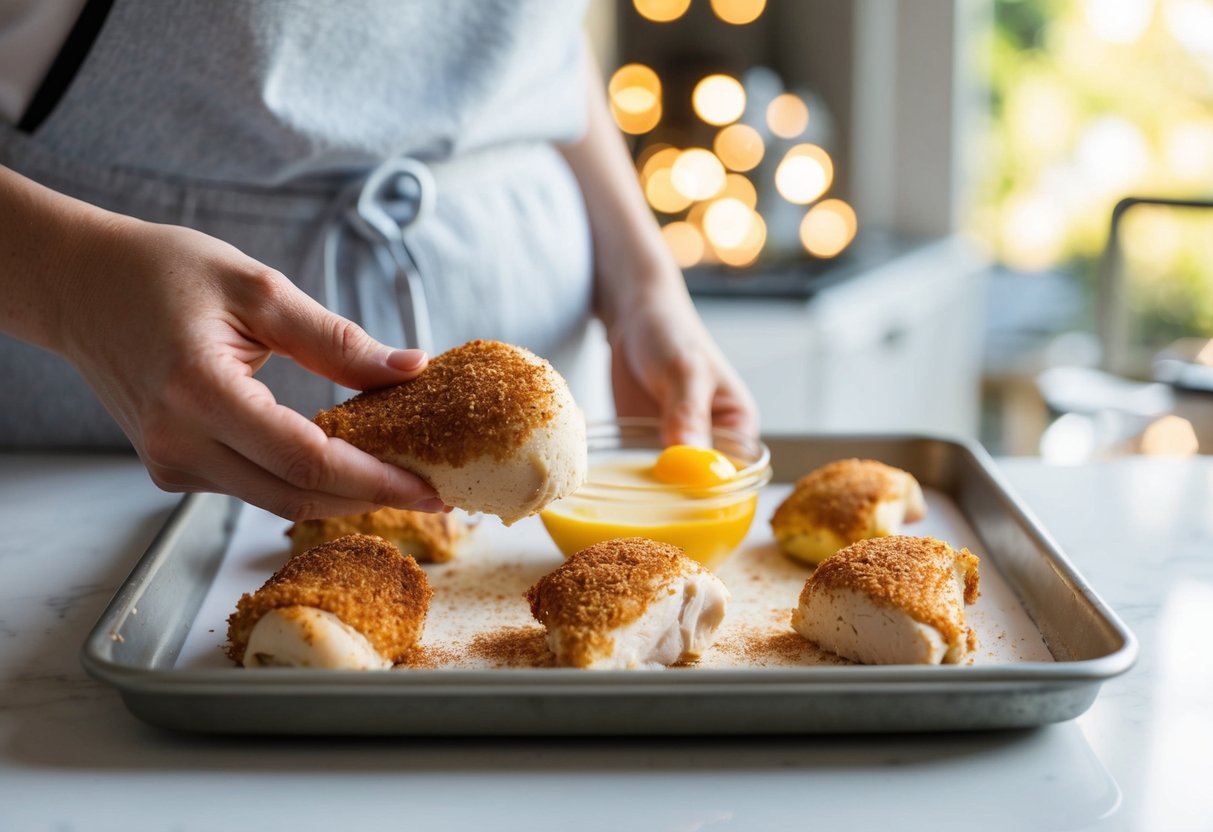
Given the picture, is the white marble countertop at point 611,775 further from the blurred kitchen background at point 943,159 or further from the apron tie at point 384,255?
the blurred kitchen background at point 943,159

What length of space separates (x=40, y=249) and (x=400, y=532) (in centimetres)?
44

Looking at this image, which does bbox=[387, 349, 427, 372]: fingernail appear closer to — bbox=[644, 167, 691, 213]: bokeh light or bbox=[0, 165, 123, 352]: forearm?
bbox=[0, 165, 123, 352]: forearm

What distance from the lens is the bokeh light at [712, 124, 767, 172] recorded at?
3852 mm

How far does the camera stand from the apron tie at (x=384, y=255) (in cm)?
140

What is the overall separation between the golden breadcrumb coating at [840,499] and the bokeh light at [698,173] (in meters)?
2.71

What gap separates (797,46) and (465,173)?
9.35 feet

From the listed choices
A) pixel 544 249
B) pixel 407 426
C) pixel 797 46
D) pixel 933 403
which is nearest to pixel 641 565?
pixel 407 426

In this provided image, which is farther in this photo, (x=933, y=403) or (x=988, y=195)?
(x=988, y=195)

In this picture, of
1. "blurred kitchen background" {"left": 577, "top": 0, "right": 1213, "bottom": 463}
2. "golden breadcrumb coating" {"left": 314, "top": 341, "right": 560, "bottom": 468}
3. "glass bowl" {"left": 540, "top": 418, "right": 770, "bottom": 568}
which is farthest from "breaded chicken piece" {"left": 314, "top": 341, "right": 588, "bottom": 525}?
"blurred kitchen background" {"left": 577, "top": 0, "right": 1213, "bottom": 463}

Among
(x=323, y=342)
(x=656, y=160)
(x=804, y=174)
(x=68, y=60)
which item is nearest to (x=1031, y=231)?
(x=804, y=174)

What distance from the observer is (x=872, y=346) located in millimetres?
3275

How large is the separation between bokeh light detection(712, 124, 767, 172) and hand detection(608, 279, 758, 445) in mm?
2338

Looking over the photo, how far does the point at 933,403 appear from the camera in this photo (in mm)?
3926

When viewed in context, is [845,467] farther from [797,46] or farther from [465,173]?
[797,46]
